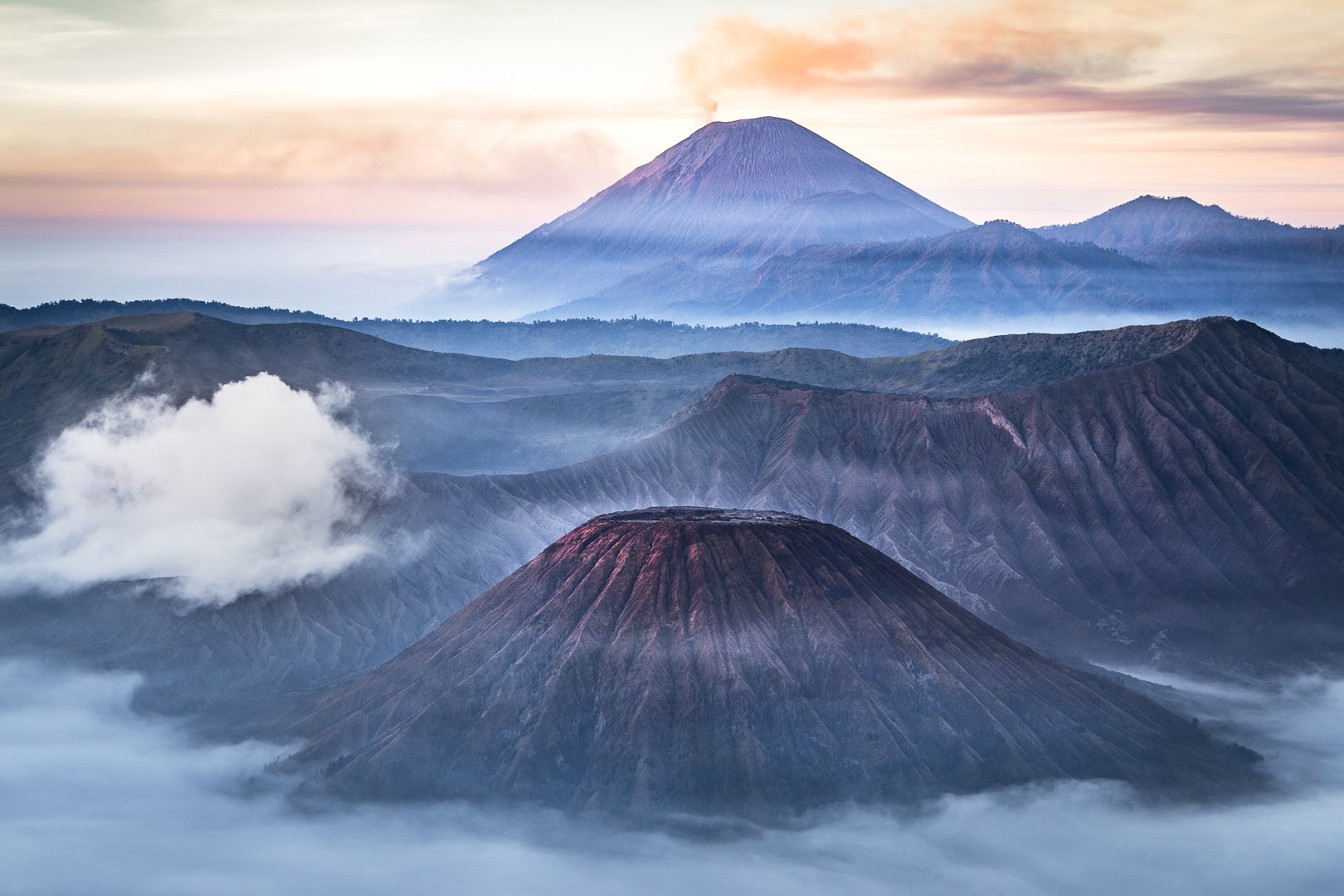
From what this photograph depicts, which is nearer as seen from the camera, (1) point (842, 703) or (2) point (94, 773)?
(1) point (842, 703)

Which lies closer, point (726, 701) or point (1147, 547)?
point (726, 701)

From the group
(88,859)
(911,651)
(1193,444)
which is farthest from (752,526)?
(1193,444)

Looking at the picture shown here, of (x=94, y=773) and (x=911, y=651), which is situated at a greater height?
(x=911, y=651)

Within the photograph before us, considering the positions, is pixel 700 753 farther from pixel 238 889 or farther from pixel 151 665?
pixel 151 665

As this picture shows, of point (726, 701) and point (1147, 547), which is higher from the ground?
point (1147, 547)

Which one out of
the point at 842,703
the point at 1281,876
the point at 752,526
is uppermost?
the point at 752,526

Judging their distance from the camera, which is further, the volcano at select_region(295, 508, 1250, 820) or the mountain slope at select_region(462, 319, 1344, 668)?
the mountain slope at select_region(462, 319, 1344, 668)

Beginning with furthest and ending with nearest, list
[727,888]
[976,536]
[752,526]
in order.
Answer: [976,536] → [752,526] → [727,888]

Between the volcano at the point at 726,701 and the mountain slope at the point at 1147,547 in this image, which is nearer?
the volcano at the point at 726,701
